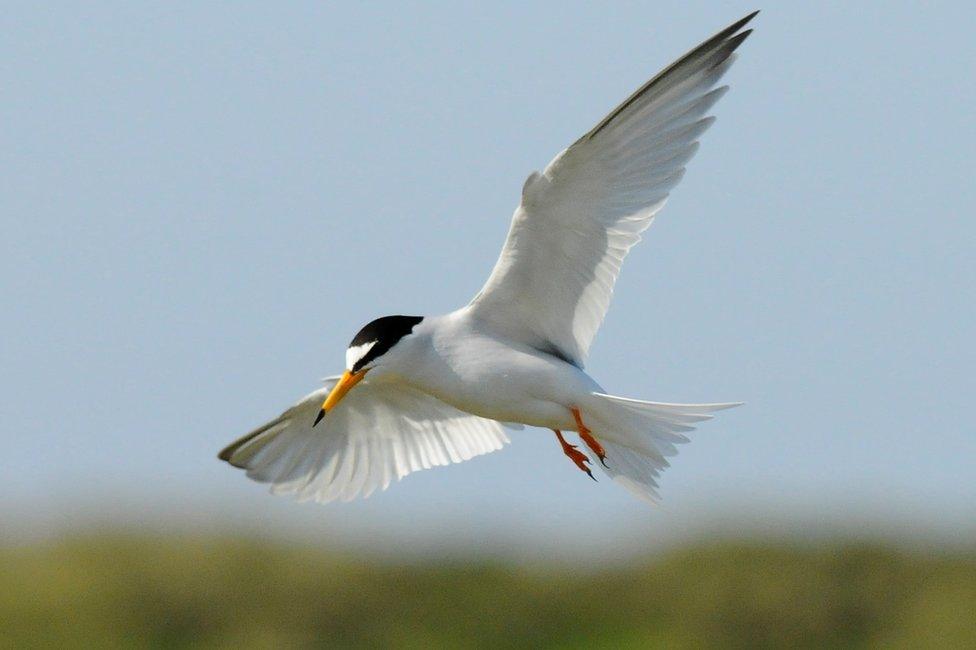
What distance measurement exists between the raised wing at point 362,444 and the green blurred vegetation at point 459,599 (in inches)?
104

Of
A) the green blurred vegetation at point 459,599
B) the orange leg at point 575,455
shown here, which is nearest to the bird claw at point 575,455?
the orange leg at point 575,455

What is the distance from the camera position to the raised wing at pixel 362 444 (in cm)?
905

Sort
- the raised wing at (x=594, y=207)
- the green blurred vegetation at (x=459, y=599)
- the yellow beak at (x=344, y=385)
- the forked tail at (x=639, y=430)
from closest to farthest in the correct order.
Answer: the raised wing at (x=594, y=207) → the forked tail at (x=639, y=430) → the yellow beak at (x=344, y=385) → the green blurred vegetation at (x=459, y=599)

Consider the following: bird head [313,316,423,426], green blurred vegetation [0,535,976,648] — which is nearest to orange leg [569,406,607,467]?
bird head [313,316,423,426]

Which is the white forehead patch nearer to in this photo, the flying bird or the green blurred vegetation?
the flying bird

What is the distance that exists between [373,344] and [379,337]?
0.15ft

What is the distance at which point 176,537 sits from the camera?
39.9ft

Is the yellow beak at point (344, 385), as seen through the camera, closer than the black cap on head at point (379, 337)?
No

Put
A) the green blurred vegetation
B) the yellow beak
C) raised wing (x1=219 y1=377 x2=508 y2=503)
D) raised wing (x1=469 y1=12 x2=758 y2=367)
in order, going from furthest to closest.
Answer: the green blurred vegetation → raised wing (x1=219 y1=377 x2=508 y2=503) → the yellow beak → raised wing (x1=469 y1=12 x2=758 y2=367)

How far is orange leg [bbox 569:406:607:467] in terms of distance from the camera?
7.54m

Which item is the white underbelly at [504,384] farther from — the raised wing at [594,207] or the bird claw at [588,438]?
the raised wing at [594,207]

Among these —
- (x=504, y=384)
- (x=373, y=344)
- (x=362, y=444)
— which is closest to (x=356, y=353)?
(x=373, y=344)

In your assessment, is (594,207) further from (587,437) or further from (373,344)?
(373,344)

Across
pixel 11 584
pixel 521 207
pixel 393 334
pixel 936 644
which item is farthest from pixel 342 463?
pixel 936 644
